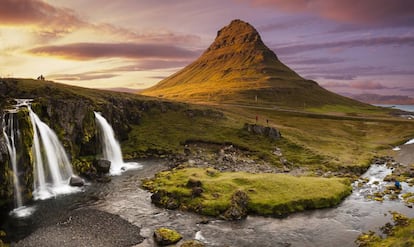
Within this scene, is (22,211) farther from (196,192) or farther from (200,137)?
(200,137)

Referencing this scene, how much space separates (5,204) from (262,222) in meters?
45.0

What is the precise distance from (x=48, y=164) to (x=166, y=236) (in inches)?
1577

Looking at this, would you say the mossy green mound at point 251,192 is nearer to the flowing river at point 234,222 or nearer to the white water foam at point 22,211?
the flowing river at point 234,222

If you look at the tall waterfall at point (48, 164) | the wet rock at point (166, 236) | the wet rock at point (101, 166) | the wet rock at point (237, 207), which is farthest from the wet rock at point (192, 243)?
the wet rock at point (101, 166)

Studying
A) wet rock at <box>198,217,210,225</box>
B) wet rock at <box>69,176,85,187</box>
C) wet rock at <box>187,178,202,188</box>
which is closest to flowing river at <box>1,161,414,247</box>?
wet rock at <box>198,217,210,225</box>

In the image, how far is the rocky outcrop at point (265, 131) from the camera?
127m

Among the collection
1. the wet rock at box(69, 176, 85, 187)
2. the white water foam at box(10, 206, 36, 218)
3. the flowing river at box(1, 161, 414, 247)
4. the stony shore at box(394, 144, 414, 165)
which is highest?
the wet rock at box(69, 176, 85, 187)

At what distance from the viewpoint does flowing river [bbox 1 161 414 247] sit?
4922 centimetres

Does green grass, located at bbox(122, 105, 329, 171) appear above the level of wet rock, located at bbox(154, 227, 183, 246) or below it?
above

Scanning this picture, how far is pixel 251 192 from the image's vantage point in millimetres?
65688

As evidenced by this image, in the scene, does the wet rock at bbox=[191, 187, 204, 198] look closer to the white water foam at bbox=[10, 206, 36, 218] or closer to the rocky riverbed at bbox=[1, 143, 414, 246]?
the rocky riverbed at bbox=[1, 143, 414, 246]

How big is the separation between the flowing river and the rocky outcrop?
5724 cm

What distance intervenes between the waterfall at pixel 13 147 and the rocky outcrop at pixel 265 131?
8693cm

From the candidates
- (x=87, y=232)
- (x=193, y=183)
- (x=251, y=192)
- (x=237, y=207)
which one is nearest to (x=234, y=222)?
(x=237, y=207)
